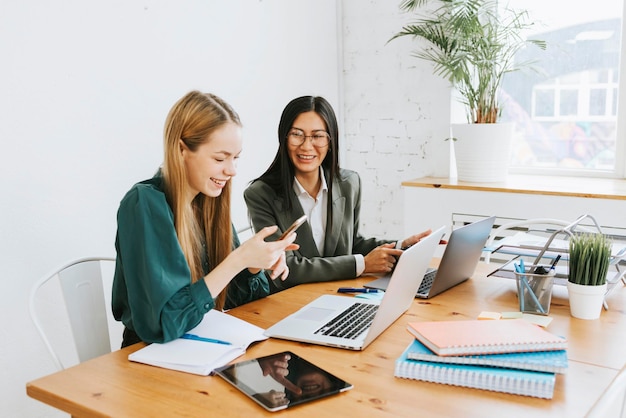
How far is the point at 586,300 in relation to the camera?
1.59m

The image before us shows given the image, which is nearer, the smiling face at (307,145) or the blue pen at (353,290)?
the blue pen at (353,290)

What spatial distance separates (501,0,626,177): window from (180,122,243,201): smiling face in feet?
7.59

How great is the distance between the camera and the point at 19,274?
2.26 metres

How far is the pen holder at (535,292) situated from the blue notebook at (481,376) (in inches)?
17.7

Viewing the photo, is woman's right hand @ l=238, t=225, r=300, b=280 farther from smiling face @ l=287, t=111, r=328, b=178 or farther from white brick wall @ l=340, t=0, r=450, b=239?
white brick wall @ l=340, t=0, r=450, b=239

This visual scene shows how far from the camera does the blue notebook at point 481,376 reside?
1.17m

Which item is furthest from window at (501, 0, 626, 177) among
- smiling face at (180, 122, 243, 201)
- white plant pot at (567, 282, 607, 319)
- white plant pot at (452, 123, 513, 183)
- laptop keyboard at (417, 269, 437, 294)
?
smiling face at (180, 122, 243, 201)

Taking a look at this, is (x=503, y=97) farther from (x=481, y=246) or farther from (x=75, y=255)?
(x=75, y=255)

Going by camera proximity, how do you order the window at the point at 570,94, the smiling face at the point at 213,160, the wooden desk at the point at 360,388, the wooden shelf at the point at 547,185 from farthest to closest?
1. the window at the point at 570,94
2. the wooden shelf at the point at 547,185
3. the smiling face at the point at 213,160
4. the wooden desk at the point at 360,388

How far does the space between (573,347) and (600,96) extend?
2313 mm

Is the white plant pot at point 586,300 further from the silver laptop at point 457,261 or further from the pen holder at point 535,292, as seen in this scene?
the silver laptop at point 457,261

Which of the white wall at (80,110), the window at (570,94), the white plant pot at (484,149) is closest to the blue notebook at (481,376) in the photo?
the white wall at (80,110)

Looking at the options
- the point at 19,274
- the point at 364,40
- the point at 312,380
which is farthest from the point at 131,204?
the point at 364,40

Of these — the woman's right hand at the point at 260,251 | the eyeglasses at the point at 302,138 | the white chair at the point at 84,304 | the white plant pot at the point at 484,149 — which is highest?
the eyeglasses at the point at 302,138
